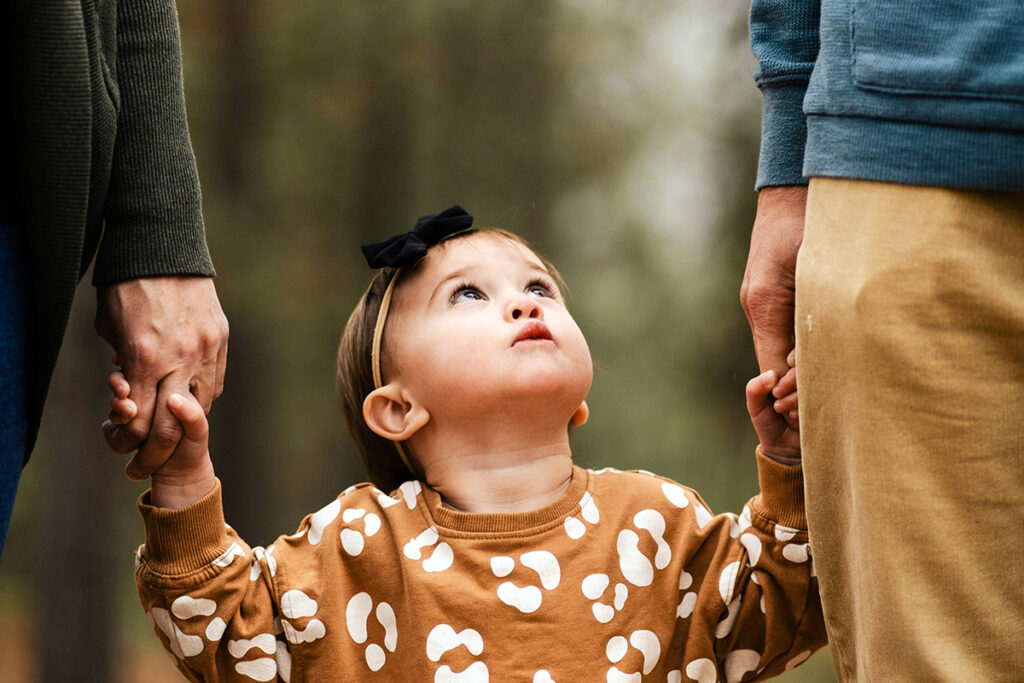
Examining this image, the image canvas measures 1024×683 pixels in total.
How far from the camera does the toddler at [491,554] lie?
5.37ft

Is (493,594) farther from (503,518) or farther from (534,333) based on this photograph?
(534,333)

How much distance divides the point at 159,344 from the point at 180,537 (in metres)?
0.33

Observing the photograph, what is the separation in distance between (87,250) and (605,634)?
938mm

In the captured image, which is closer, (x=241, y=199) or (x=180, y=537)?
(x=180, y=537)

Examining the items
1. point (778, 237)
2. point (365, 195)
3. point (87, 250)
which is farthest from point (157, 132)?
point (365, 195)

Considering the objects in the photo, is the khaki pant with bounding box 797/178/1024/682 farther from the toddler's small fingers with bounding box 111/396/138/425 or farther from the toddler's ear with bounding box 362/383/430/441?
the toddler's small fingers with bounding box 111/396/138/425

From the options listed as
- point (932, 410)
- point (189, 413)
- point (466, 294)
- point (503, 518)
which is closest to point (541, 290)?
point (466, 294)

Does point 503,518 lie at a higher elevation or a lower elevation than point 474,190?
higher

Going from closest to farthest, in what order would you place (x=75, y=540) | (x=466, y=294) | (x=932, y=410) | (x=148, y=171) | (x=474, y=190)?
(x=932, y=410)
(x=148, y=171)
(x=466, y=294)
(x=75, y=540)
(x=474, y=190)

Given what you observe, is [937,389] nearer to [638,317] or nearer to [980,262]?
[980,262]

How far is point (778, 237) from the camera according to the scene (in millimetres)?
1552

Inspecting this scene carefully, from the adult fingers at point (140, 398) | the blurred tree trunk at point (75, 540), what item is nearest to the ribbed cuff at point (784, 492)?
the adult fingers at point (140, 398)

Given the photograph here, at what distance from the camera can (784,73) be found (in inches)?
61.9

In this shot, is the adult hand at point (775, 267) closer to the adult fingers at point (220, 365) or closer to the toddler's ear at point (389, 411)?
the toddler's ear at point (389, 411)
